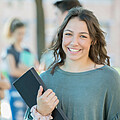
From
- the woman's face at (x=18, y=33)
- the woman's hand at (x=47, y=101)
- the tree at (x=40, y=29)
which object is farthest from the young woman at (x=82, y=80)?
the tree at (x=40, y=29)

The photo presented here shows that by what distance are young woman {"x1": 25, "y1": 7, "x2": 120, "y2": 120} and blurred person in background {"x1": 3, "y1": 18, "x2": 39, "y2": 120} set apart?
2.30 metres

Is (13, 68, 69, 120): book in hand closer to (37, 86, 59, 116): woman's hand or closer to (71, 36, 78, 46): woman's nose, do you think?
(37, 86, 59, 116): woman's hand

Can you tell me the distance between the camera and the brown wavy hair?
183cm

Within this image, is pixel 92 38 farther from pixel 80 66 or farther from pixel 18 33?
pixel 18 33

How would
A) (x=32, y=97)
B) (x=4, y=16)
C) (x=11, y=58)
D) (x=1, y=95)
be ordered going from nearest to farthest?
(x=32, y=97)
(x=1, y=95)
(x=11, y=58)
(x=4, y=16)

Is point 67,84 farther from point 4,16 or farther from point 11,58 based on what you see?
point 4,16

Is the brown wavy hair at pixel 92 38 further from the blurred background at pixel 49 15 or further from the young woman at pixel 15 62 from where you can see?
the blurred background at pixel 49 15

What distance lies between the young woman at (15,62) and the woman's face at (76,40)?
2.36 meters

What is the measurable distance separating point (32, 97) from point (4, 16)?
13.3m

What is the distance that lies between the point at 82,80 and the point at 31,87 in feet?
1.05

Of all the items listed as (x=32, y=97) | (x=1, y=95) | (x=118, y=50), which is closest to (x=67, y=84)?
(x=32, y=97)

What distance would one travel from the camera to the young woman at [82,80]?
5.80 feet

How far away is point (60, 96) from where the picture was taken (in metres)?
1.84

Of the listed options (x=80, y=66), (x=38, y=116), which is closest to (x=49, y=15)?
(x=80, y=66)
